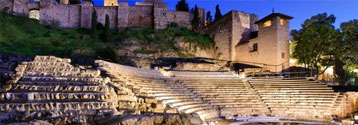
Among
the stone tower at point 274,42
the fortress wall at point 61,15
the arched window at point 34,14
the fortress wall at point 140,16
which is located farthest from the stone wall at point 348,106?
the arched window at point 34,14

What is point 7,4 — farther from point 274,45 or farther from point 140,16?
point 274,45

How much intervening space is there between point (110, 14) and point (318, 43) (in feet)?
110

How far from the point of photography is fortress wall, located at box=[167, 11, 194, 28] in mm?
42219

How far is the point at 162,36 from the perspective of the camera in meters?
35.7

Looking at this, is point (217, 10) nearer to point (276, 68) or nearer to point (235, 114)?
point (276, 68)

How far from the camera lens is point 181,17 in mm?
42688

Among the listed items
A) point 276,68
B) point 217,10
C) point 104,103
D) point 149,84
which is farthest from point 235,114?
point 217,10

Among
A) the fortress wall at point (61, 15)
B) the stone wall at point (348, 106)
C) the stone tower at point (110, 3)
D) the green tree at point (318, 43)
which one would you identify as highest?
the stone tower at point (110, 3)

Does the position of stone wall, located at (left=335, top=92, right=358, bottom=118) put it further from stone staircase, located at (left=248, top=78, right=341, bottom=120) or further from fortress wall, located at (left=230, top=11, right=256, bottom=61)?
fortress wall, located at (left=230, top=11, right=256, bottom=61)

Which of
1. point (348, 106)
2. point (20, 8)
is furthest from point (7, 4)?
point (348, 106)

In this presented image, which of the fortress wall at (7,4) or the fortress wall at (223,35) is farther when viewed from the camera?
the fortress wall at (7,4)

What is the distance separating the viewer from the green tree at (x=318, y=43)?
2038 centimetres

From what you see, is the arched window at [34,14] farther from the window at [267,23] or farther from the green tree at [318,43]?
the green tree at [318,43]

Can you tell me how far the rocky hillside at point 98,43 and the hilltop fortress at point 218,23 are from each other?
2.63m
